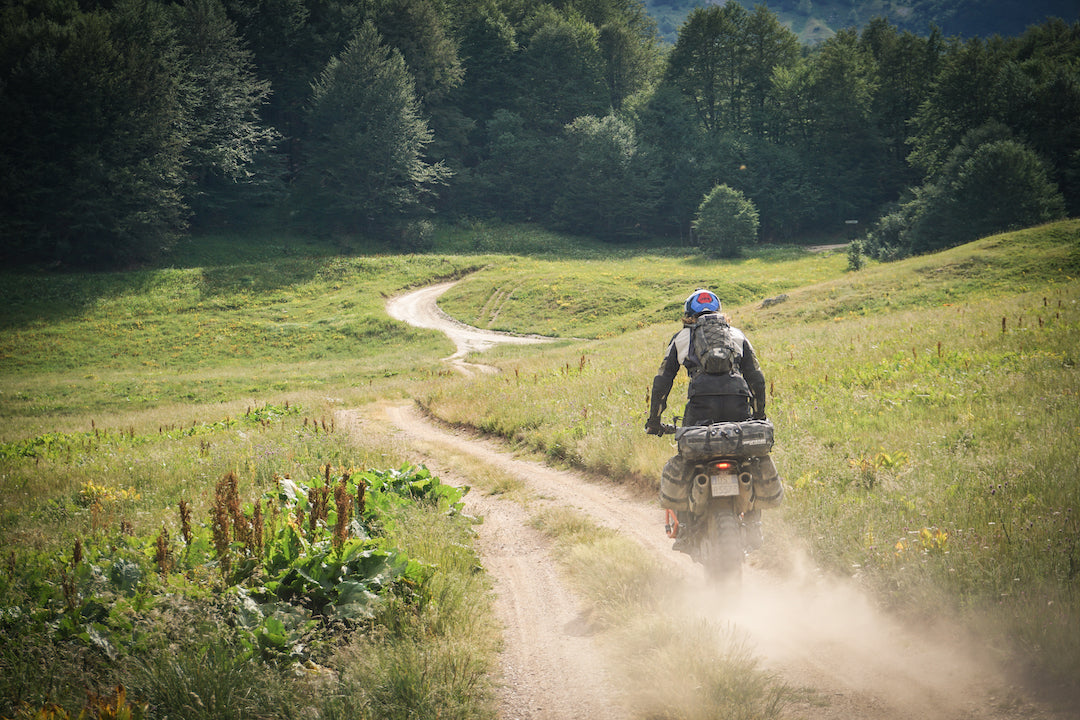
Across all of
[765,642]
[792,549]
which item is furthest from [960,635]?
[792,549]

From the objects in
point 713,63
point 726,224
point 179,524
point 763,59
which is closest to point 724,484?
point 179,524

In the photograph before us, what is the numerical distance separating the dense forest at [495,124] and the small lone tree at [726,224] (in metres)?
10.9

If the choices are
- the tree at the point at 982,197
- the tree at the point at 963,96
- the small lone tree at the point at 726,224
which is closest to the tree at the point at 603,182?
the small lone tree at the point at 726,224

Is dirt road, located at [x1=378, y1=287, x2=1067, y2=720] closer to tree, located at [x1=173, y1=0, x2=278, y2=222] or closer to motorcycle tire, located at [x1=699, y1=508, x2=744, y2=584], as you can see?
motorcycle tire, located at [x1=699, y1=508, x2=744, y2=584]

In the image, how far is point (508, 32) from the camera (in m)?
84.0

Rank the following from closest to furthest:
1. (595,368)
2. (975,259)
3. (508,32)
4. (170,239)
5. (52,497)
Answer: (52,497) → (595,368) → (975,259) → (170,239) → (508,32)

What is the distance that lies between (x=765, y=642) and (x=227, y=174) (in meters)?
67.2

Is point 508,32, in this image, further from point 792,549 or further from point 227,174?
point 792,549

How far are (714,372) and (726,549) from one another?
1.62m

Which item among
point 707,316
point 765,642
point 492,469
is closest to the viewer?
point 765,642

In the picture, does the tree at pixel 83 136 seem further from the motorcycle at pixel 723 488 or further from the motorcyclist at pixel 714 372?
the motorcycle at pixel 723 488

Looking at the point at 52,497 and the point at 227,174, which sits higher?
the point at 227,174

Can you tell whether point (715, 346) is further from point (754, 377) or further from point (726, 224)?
point (726, 224)

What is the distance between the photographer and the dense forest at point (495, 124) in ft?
153
